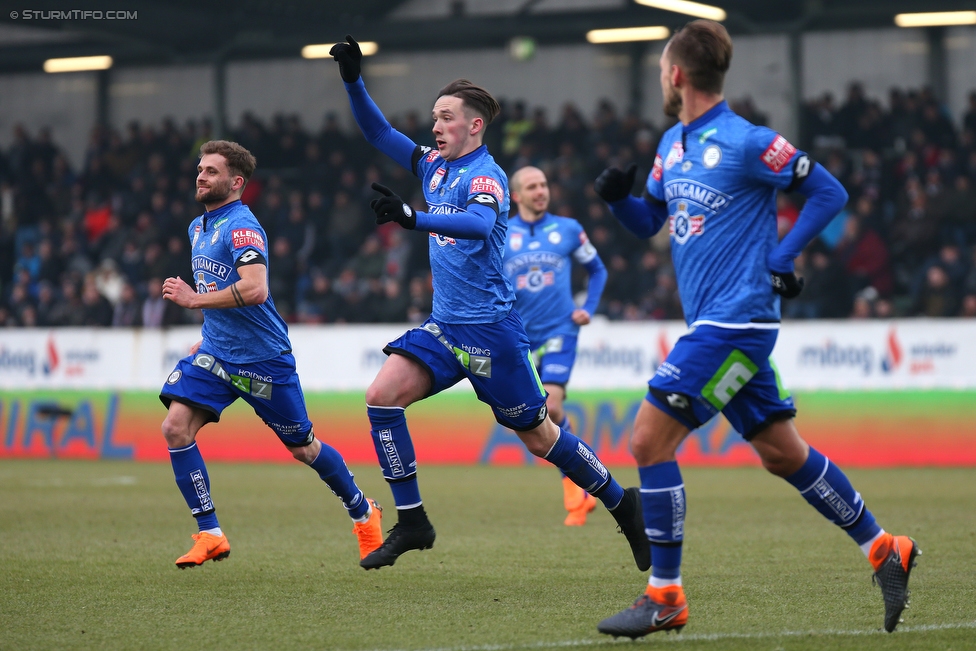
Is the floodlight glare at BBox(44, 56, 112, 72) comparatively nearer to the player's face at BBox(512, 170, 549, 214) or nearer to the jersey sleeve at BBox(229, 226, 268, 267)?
the player's face at BBox(512, 170, 549, 214)

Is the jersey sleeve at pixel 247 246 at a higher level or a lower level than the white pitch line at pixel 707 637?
higher

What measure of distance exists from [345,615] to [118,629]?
99 centimetres

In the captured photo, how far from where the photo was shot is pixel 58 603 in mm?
6176

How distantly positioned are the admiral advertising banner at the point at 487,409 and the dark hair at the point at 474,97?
8.71 metres

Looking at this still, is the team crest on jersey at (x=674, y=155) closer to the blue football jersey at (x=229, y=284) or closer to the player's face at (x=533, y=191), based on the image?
the blue football jersey at (x=229, y=284)

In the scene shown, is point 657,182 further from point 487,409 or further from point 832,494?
point 487,409

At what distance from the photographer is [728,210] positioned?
5.28 meters

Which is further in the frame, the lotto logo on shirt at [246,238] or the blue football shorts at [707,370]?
the lotto logo on shirt at [246,238]

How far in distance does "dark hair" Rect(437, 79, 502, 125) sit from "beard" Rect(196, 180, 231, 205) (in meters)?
1.41

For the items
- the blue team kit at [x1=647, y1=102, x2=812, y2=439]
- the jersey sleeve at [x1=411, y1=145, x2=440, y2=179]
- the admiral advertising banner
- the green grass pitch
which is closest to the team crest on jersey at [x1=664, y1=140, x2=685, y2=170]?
the blue team kit at [x1=647, y1=102, x2=812, y2=439]

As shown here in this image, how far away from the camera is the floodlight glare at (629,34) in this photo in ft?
76.9

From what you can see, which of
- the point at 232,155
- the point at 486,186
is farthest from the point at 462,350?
the point at 232,155

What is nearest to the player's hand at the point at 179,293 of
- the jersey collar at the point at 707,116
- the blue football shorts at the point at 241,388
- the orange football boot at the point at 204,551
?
the blue football shorts at the point at 241,388

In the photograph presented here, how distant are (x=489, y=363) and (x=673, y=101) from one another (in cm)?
180
